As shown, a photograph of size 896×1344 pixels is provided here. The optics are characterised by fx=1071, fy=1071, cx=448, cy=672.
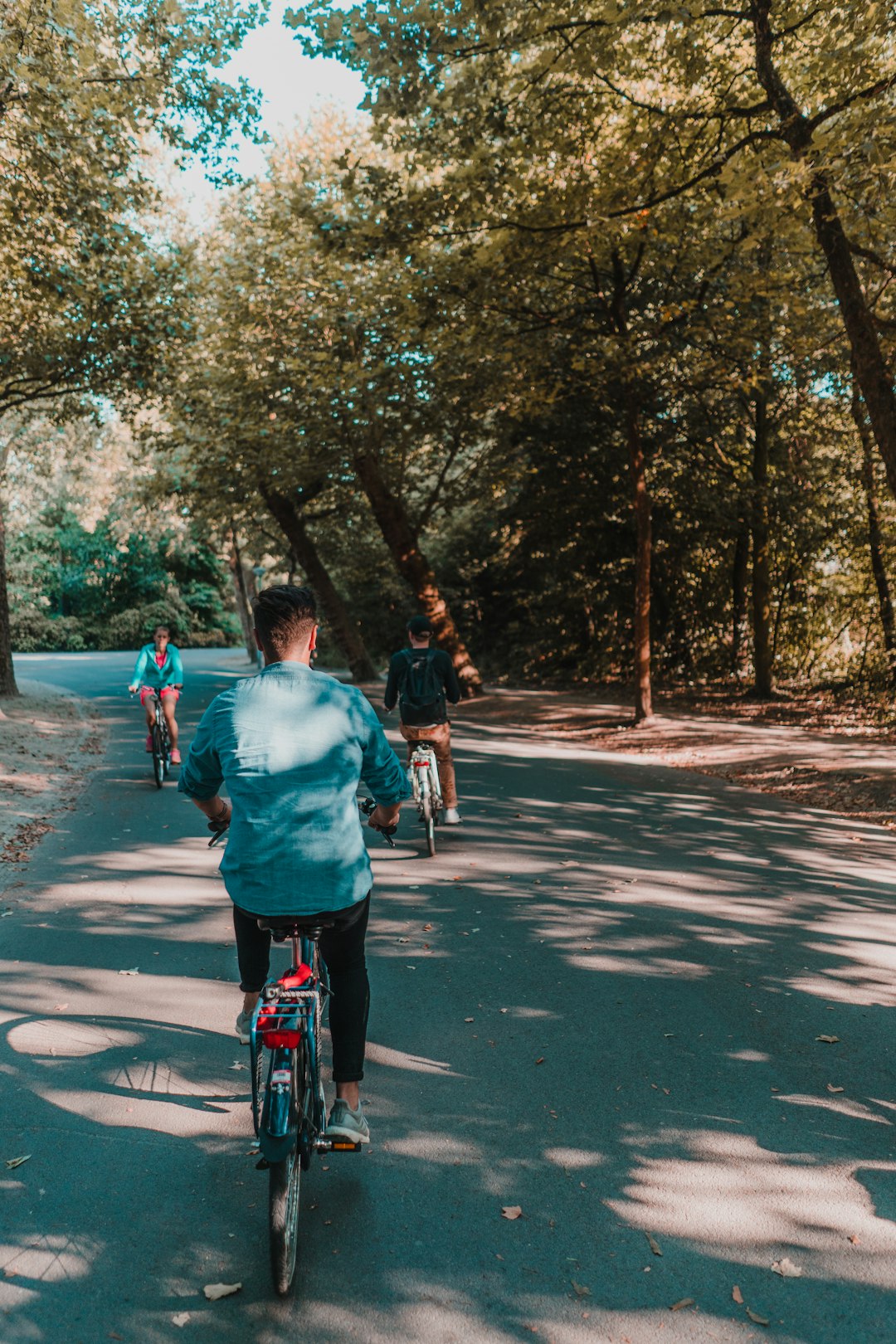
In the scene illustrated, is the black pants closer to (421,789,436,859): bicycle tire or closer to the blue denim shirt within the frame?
the blue denim shirt

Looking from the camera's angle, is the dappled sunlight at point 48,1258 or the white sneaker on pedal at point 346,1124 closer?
the dappled sunlight at point 48,1258

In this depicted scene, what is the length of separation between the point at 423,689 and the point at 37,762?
7962mm

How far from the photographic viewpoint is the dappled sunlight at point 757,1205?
3279 mm

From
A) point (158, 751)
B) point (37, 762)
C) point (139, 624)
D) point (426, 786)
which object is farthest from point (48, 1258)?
point (139, 624)

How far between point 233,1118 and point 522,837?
565cm

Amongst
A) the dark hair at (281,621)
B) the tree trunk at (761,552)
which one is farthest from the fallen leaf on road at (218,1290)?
the tree trunk at (761,552)

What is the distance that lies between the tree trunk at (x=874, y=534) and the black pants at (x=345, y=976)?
698 inches

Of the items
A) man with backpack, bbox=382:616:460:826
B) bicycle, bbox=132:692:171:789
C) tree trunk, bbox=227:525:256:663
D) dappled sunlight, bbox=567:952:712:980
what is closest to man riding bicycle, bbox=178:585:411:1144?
dappled sunlight, bbox=567:952:712:980

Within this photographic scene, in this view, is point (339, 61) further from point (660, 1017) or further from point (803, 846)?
point (660, 1017)

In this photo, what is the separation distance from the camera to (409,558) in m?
25.7

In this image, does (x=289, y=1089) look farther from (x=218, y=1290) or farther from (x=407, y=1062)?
(x=407, y=1062)

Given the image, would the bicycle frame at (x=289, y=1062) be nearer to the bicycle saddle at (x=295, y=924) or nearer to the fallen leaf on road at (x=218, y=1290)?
the bicycle saddle at (x=295, y=924)

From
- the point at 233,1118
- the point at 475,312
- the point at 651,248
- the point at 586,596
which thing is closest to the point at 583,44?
the point at 475,312

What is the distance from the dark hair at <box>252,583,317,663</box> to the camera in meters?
3.58
